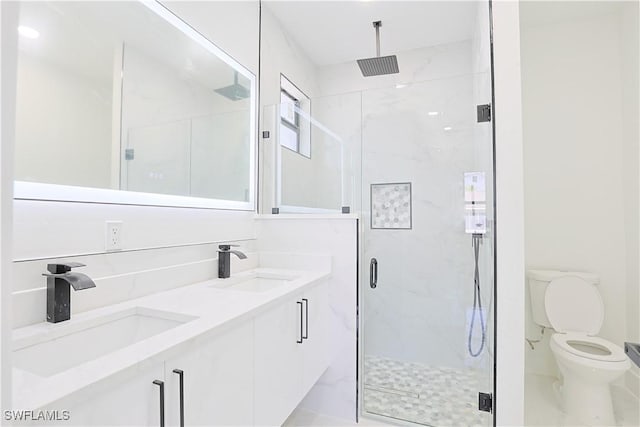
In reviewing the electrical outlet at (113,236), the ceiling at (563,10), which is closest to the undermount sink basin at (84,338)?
A: the electrical outlet at (113,236)

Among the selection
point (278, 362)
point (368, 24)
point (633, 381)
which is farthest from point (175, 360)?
point (633, 381)

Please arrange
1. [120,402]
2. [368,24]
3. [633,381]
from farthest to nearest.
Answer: [368,24]
[633,381]
[120,402]

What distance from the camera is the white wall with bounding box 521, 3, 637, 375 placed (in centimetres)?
249

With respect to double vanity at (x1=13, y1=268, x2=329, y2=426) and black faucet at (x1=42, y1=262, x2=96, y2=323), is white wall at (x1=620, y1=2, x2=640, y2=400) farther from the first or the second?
black faucet at (x1=42, y1=262, x2=96, y2=323)

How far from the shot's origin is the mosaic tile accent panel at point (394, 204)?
248 centimetres

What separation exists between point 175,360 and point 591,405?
2.48 metres

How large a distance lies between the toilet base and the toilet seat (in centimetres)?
18

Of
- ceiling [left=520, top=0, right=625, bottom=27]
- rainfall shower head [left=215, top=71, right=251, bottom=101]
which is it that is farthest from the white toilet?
rainfall shower head [left=215, top=71, right=251, bottom=101]

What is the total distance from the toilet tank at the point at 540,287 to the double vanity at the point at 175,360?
1.90 meters

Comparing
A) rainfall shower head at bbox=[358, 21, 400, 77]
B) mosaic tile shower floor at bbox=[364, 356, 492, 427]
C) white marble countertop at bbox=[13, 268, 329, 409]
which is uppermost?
rainfall shower head at bbox=[358, 21, 400, 77]

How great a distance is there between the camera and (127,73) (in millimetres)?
1406

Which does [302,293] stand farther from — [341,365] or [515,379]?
[515,379]

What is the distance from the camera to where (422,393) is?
7.27ft

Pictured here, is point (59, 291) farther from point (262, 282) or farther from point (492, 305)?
point (492, 305)
